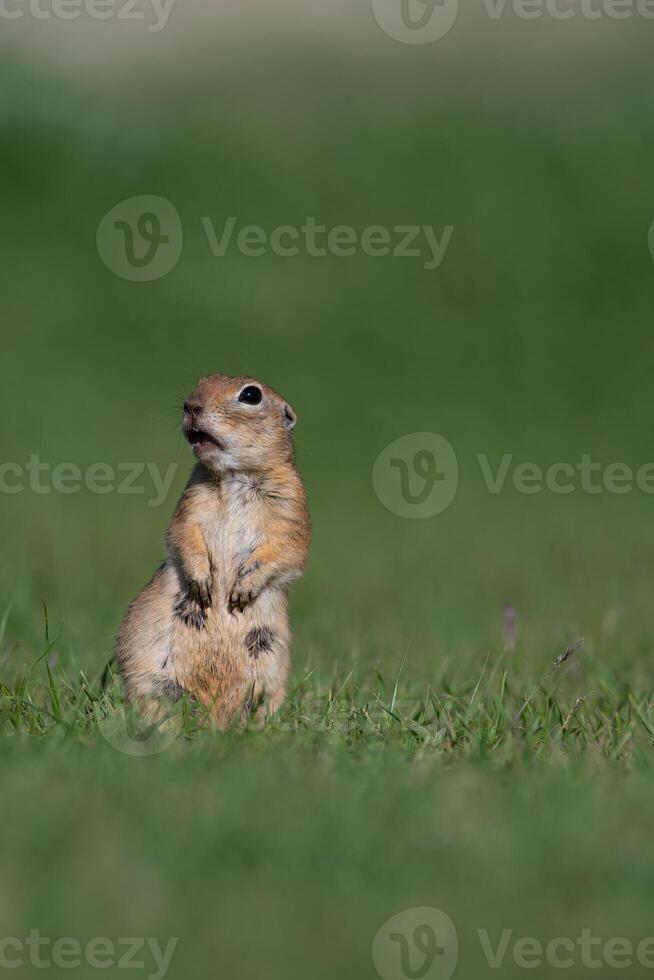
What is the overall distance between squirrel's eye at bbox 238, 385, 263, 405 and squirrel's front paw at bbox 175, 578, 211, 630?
938 mm

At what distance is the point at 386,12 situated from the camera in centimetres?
1653

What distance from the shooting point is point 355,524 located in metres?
12.7

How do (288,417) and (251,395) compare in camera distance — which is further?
(288,417)

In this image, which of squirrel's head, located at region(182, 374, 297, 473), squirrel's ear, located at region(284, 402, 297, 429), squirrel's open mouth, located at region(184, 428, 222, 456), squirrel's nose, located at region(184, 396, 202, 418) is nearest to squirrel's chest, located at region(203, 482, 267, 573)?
squirrel's head, located at region(182, 374, 297, 473)

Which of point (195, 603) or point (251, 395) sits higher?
point (251, 395)

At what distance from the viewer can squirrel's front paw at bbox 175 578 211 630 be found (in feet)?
20.1

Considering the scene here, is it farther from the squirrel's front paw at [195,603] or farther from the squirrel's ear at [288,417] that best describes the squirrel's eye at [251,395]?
the squirrel's front paw at [195,603]

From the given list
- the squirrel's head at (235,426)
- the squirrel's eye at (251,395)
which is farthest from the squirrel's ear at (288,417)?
the squirrel's eye at (251,395)

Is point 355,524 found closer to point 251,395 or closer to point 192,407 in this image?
point 251,395

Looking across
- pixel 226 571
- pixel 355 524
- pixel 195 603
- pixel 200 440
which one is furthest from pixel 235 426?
pixel 355 524

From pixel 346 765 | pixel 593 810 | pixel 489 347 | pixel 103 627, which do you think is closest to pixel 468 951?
pixel 593 810

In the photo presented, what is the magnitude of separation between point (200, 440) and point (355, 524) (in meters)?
6.39

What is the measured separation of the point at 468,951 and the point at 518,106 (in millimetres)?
15977

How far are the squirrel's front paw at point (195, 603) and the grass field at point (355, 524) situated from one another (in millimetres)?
533
